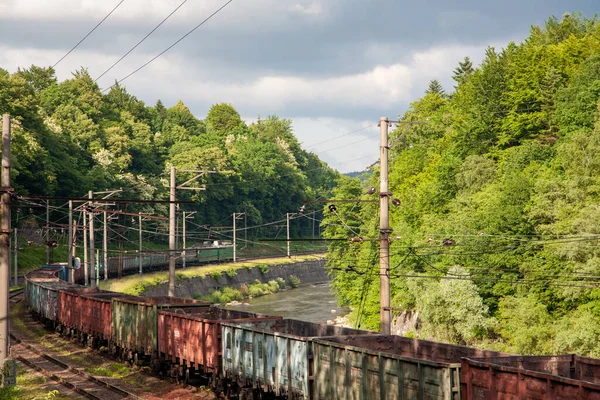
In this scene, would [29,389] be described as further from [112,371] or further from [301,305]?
[301,305]

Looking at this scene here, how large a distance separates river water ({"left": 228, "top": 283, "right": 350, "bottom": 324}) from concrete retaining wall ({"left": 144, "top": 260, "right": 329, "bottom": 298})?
463 centimetres

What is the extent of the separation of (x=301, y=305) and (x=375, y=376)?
6432 centimetres

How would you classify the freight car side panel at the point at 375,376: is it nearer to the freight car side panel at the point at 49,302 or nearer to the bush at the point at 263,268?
the freight car side panel at the point at 49,302

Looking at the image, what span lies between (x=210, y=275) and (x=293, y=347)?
69.6 meters

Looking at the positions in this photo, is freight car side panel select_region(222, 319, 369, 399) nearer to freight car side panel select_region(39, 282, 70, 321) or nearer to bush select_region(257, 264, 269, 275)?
freight car side panel select_region(39, 282, 70, 321)

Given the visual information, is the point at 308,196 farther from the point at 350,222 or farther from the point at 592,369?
the point at 592,369

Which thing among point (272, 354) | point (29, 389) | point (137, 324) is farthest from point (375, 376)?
point (137, 324)

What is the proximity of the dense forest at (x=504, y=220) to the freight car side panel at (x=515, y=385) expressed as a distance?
12798 millimetres

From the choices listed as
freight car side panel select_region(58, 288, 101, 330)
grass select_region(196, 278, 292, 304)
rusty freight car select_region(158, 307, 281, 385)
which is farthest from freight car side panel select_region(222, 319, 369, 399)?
grass select_region(196, 278, 292, 304)

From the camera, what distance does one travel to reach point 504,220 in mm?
54438

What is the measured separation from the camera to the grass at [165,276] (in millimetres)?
70938

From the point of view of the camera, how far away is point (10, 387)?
906 inches

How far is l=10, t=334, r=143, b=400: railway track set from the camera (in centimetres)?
2566

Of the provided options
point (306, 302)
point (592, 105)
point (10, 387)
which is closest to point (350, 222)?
point (306, 302)
